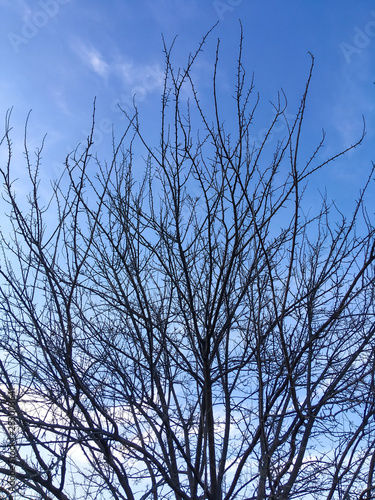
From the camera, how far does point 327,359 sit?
3125 mm

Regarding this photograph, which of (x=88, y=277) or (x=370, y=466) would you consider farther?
(x=88, y=277)

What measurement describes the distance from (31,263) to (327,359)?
2.26 meters

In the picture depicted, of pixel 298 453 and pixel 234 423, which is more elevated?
pixel 234 423

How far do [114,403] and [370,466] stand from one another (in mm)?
1825

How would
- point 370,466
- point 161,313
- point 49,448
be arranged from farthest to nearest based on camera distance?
point 161,313 < point 49,448 < point 370,466

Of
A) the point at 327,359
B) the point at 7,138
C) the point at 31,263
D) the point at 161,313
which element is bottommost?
the point at 327,359

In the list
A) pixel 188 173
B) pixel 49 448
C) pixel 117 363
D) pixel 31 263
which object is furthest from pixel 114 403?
pixel 188 173

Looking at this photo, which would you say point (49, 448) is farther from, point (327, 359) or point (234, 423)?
point (327, 359)

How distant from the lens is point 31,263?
11.1ft

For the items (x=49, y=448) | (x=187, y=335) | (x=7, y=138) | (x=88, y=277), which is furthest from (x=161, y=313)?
(x=7, y=138)

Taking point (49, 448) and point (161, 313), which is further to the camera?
point (161, 313)

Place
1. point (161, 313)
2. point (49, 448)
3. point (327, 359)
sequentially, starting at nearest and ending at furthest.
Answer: point (327, 359)
point (49, 448)
point (161, 313)

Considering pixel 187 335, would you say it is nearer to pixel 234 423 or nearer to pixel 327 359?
pixel 234 423

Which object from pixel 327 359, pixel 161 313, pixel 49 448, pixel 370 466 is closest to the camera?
pixel 370 466
